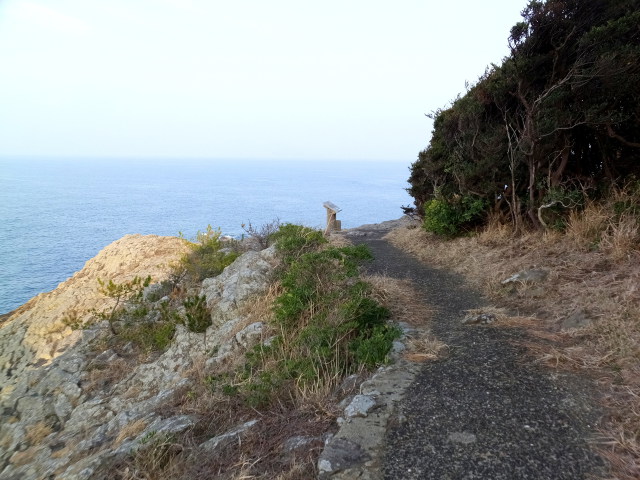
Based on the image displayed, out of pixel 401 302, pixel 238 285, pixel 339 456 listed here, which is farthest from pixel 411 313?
pixel 238 285

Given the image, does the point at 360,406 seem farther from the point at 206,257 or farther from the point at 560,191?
the point at 206,257

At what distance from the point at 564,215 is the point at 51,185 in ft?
214

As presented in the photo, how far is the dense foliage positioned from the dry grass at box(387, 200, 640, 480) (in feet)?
2.88

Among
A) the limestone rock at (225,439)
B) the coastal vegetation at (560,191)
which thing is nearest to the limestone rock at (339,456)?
the limestone rock at (225,439)

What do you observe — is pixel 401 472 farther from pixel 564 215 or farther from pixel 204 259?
pixel 204 259

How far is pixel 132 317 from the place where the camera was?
916cm

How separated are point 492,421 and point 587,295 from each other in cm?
278

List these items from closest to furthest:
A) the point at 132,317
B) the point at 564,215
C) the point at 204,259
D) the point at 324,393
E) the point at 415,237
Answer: the point at 324,393
the point at 564,215
the point at 132,317
the point at 204,259
the point at 415,237

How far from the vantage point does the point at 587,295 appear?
492cm

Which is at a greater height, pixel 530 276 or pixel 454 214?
pixel 454 214

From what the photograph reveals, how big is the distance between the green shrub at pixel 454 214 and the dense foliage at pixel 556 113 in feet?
0.41

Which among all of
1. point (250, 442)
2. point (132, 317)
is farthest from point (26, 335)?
point (250, 442)

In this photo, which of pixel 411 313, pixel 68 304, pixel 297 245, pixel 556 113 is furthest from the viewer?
pixel 68 304

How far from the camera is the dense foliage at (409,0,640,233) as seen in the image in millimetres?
6855
